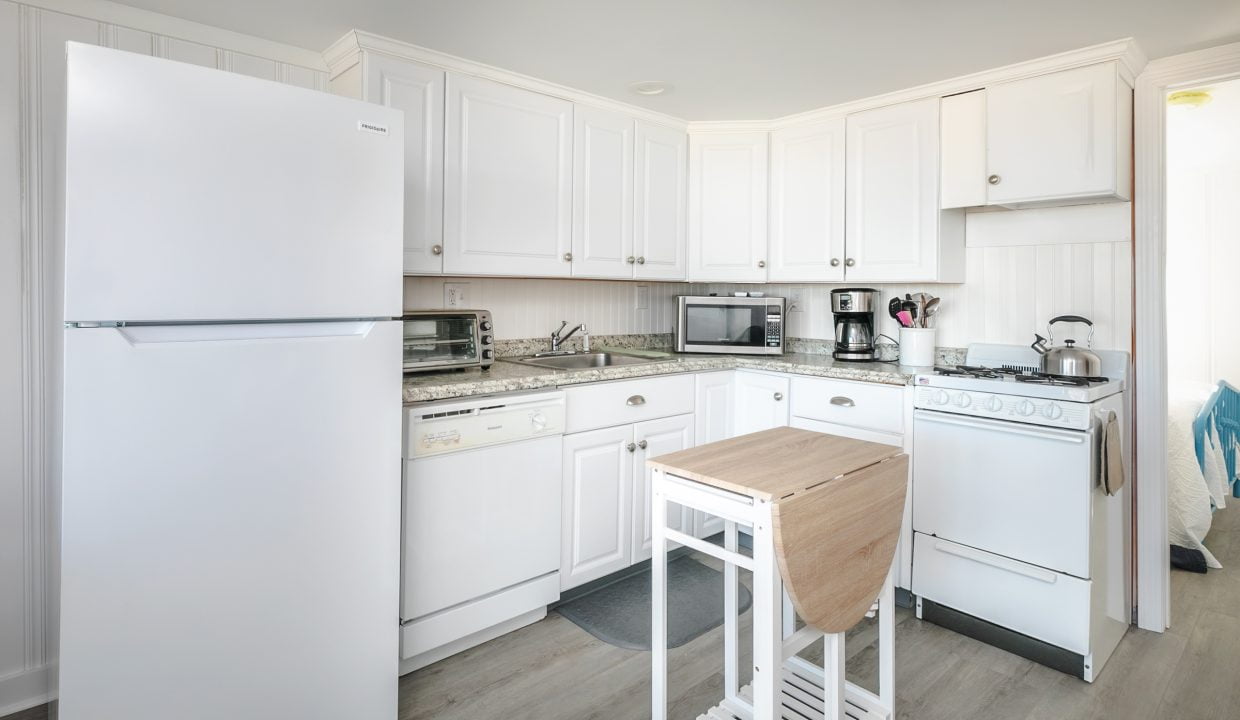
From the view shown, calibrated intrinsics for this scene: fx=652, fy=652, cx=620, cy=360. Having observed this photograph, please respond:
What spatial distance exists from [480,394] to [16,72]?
1.71 meters

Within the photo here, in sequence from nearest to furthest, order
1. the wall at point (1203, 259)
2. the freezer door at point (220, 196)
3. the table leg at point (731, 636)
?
the freezer door at point (220, 196)
the table leg at point (731, 636)
the wall at point (1203, 259)

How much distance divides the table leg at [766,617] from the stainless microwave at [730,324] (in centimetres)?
202

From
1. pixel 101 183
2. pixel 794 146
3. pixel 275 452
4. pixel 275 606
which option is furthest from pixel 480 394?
pixel 794 146

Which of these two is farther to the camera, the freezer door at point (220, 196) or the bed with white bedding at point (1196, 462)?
the bed with white bedding at point (1196, 462)

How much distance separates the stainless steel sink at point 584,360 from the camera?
3.17m

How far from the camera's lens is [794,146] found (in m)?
3.37

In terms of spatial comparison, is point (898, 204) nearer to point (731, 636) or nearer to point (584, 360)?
point (584, 360)

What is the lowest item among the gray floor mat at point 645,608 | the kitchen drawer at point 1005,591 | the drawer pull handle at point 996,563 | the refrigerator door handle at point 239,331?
the gray floor mat at point 645,608

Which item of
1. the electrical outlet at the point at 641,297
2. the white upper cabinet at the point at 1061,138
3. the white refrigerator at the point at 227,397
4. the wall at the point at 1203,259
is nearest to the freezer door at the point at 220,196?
the white refrigerator at the point at 227,397

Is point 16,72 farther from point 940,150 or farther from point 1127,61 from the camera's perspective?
point 1127,61

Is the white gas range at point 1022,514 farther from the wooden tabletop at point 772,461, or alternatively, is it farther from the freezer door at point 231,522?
the freezer door at point 231,522

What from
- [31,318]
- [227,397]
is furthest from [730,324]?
[31,318]

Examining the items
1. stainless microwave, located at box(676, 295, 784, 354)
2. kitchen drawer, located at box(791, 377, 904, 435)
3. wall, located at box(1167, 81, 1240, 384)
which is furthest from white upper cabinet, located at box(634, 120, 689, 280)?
wall, located at box(1167, 81, 1240, 384)

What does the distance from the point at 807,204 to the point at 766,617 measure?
2.39 m
